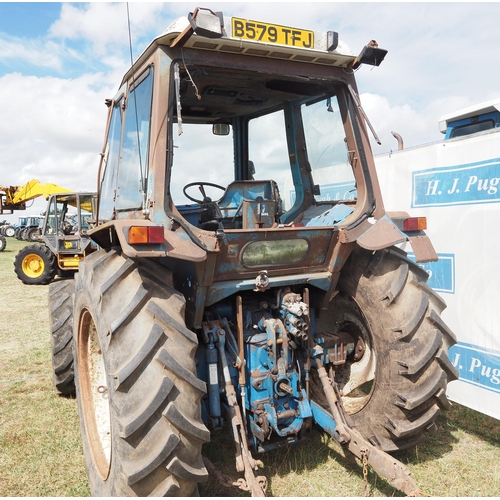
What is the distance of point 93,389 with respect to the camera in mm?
3330

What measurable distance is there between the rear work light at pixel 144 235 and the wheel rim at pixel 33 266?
1167cm

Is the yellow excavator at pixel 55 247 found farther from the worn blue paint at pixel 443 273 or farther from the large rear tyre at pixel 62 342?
the worn blue paint at pixel 443 273

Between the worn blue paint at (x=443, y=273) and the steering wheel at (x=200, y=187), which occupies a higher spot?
the steering wheel at (x=200, y=187)

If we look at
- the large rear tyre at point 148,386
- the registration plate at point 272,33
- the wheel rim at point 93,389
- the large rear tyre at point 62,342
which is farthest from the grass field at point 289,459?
the registration plate at point 272,33

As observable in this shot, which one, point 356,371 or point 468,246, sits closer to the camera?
point 356,371

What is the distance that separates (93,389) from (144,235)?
1.53 m

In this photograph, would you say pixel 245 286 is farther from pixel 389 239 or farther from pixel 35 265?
pixel 35 265

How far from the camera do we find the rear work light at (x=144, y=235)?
238 centimetres

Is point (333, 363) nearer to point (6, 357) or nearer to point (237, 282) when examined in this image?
point (237, 282)

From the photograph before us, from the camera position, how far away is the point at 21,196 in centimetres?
2222

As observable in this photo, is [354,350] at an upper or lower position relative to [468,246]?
lower

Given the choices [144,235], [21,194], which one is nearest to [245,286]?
[144,235]

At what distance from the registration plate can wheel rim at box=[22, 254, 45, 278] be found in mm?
11780

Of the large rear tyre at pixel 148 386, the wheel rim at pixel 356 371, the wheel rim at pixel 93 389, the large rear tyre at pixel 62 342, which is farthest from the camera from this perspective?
the large rear tyre at pixel 62 342
